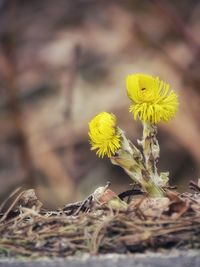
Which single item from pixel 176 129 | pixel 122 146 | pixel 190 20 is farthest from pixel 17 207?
pixel 190 20

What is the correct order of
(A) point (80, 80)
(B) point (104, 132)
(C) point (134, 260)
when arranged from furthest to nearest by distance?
(A) point (80, 80) → (B) point (104, 132) → (C) point (134, 260)

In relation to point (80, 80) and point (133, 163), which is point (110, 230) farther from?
point (80, 80)

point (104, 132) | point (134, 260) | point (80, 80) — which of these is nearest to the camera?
point (134, 260)

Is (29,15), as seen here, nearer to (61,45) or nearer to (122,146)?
(61,45)

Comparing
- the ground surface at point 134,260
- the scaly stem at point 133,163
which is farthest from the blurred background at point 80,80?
the ground surface at point 134,260

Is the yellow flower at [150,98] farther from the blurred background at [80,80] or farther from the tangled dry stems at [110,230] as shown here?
the blurred background at [80,80]

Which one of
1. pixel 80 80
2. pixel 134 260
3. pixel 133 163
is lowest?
pixel 134 260

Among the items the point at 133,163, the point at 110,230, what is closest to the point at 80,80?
the point at 133,163

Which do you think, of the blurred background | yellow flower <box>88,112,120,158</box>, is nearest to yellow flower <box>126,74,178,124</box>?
yellow flower <box>88,112,120,158</box>
